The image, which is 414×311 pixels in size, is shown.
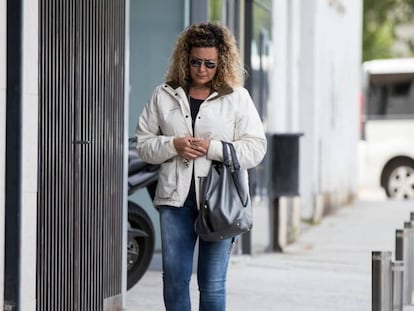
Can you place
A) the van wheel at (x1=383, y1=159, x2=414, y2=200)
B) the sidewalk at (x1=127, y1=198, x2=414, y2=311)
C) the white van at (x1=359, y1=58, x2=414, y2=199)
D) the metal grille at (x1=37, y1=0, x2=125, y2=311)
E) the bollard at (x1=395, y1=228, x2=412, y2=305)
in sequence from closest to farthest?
1. the metal grille at (x1=37, y1=0, x2=125, y2=311)
2. the bollard at (x1=395, y1=228, x2=412, y2=305)
3. the sidewalk at (x1=127, y1=198, x2=414, y2=311)
4. the van wheel at (x1=383, y1=159, x2=414, y2=200)
5. the white van at (x1=359, y1=58, x2=414, y2=199)

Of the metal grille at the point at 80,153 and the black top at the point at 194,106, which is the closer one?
the black top at the point at 194,106

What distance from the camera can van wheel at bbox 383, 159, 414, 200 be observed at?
23344mm

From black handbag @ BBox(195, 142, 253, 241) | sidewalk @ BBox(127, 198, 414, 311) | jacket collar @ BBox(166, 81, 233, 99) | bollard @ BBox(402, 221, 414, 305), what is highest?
jacket collar @ BBox(166, 81, 233, 99)

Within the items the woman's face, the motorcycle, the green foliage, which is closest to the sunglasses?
the woman's face

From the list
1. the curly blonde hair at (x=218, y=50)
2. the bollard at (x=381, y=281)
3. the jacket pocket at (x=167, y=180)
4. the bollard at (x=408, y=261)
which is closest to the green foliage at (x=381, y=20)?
the bollard at (x=408, y=261)

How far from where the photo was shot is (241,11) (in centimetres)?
1184

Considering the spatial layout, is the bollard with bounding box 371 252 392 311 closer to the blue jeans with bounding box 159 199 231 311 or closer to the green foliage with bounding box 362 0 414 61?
the blue jeans with bounding box 159 199 231 311

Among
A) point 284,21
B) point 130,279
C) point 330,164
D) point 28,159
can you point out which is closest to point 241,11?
point 284,21

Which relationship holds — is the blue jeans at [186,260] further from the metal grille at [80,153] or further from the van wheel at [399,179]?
the van wheel at [399,179]

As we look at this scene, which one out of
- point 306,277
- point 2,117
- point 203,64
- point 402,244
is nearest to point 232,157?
point 203,64

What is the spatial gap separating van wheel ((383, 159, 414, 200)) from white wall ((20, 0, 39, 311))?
691 inches

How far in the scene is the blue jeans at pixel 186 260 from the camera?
5.95 meters

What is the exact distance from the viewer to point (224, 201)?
5844 mm

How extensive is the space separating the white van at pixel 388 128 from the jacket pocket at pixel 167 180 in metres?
17.7
